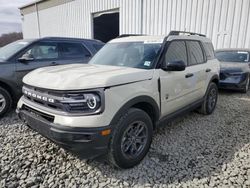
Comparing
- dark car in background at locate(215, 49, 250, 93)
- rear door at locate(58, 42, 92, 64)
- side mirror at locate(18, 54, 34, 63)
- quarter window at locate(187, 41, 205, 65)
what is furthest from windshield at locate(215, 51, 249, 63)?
side mirror at locate(18, 54, 34, 63)

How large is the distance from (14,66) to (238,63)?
275 inches

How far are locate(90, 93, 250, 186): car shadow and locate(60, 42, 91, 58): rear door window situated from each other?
10.5ft

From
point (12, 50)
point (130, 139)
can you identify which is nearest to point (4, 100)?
point (12, 50)

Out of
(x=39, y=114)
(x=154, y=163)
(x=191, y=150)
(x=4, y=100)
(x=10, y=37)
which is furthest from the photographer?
(x=10, y=37)

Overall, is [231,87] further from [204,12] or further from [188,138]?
[204,12]

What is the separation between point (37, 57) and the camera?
4910mm

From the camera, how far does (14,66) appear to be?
14.5ft

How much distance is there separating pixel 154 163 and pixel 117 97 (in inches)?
46.9

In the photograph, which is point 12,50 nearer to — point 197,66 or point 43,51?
point 43,51

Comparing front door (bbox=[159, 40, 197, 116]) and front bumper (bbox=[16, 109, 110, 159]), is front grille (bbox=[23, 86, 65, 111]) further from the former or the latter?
front door (bbox=[159, 40, 197, 116])

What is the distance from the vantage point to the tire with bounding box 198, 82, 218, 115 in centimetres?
462

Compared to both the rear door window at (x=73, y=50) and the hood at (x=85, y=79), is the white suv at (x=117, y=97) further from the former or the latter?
the rear door window at (x=73, y=50)

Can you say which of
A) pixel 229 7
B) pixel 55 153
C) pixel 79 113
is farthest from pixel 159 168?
pixel 229 7

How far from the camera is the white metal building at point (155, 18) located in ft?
29.8
